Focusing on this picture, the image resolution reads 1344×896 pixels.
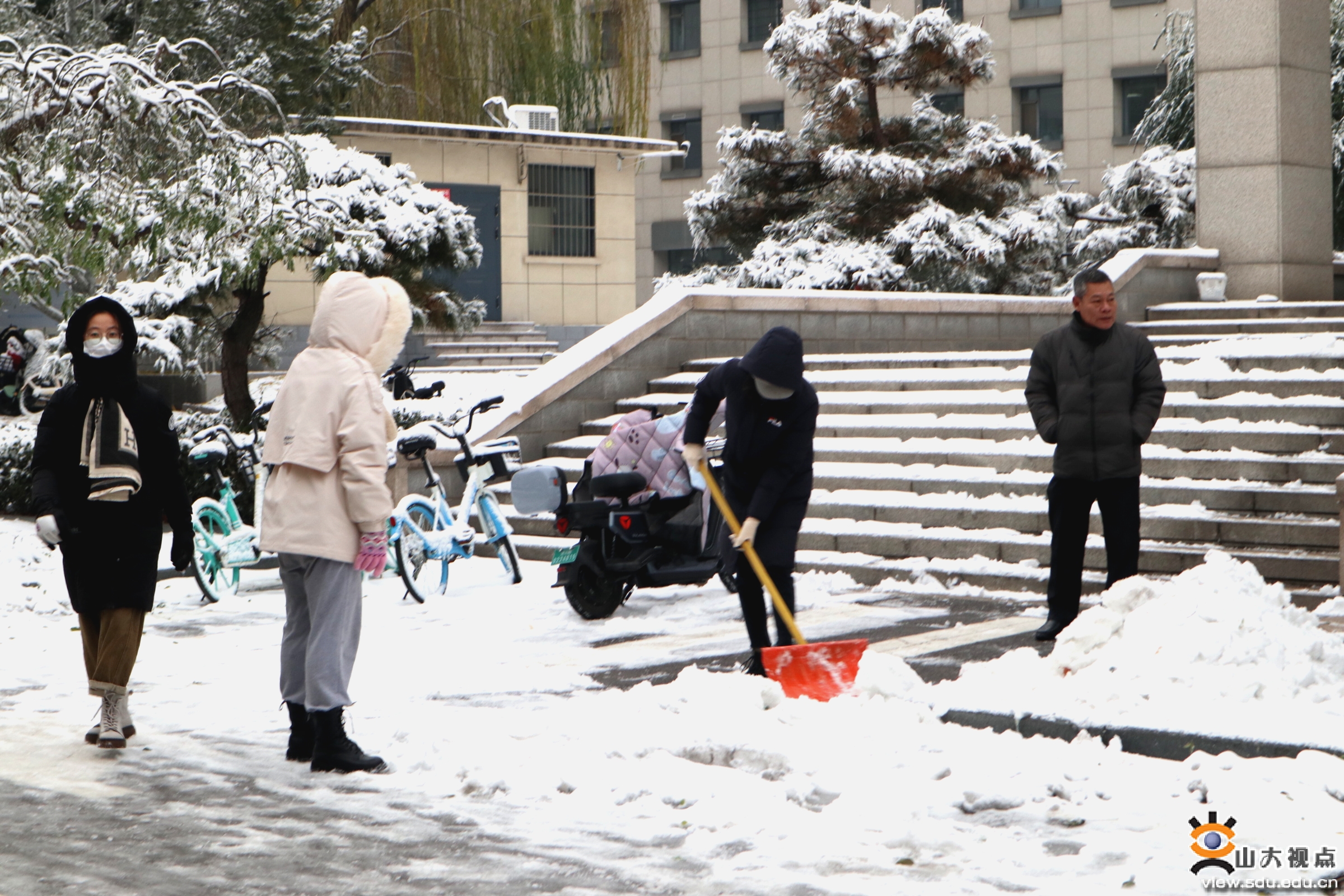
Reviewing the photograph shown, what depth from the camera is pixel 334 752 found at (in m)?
5.98

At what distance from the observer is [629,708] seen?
6508mm

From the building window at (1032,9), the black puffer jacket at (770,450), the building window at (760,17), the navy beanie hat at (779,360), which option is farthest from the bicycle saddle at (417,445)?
the building window at (760,17)

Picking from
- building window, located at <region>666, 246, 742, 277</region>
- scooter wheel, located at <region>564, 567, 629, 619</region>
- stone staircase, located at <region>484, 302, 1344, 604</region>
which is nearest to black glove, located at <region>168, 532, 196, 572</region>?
scooter wheel, located at <region>564, 567, 629, 619</region>

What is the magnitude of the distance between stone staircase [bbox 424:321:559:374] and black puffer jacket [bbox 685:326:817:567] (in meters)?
17.3

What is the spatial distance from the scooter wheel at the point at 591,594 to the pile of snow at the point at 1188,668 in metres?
3.05

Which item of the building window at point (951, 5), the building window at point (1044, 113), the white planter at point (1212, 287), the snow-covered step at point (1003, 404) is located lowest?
the snow-covered step at point (1003, 404)

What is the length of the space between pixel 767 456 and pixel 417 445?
4.43 meters

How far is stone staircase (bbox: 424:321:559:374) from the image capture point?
25.6m

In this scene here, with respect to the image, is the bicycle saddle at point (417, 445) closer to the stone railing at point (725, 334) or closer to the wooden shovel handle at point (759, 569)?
the stone railing at point (725, 334)

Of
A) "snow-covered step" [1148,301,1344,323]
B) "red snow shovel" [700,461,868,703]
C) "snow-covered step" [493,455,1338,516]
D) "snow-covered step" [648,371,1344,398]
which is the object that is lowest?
"red snow shovel" [700,461,868,703]

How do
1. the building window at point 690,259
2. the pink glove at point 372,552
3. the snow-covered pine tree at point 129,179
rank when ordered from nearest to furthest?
the pink glove at point 372,552 < the snow-covered pine tree at point 129,179 < the building window at point 690,259

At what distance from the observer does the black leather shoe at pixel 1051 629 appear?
839 centimetres

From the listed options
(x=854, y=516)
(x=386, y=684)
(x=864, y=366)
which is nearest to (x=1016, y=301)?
(x=864, y=366)

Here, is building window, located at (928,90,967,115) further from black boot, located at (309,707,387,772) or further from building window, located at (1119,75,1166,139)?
black boot, located at (309,707,387,772)
